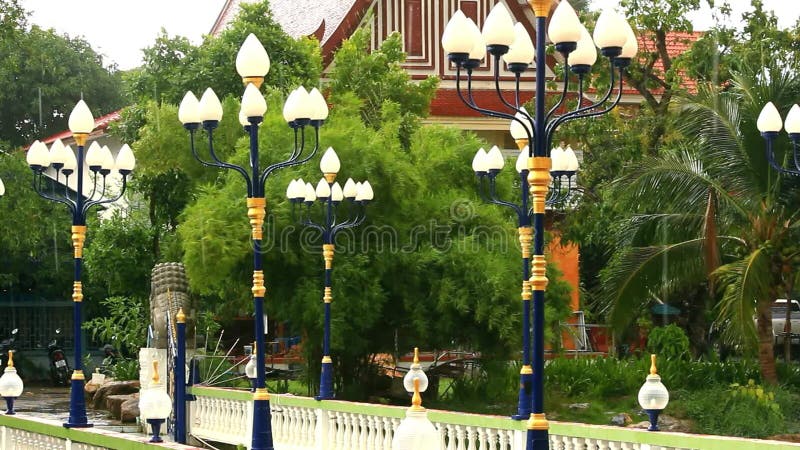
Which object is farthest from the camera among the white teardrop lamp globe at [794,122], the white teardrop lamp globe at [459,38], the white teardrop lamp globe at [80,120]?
the white teardrop lamp globe at [80,120]

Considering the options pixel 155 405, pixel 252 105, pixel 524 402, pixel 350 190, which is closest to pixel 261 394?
pixel 155 405

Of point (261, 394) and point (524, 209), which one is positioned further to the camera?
point (524, 209)

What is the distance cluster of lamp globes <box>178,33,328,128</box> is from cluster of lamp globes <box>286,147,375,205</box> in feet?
15.0

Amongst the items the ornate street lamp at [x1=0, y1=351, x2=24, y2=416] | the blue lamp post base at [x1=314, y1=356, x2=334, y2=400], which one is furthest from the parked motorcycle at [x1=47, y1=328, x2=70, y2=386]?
the ornate street lamp at [x1=0, y1=351, x2=24, y2=416]

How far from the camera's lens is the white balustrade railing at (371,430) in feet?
36.2

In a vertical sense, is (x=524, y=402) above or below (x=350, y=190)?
below

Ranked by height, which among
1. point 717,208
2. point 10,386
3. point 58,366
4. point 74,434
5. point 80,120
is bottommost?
point 58,366

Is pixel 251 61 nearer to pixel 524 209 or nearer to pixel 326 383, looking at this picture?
pixel 524 209

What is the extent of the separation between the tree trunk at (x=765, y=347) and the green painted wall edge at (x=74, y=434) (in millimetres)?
9643

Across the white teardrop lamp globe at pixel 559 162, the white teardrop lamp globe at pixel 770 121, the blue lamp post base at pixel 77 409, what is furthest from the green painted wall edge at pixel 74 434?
the white teardrop lamp globe at pixel 770 121

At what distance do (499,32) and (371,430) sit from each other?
6.72m

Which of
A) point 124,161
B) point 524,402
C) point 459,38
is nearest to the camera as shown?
point 459,38

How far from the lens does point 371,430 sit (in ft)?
50.1

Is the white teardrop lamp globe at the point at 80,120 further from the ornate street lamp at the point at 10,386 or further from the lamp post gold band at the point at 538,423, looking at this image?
the lamp post gold band at the point at 538,423
